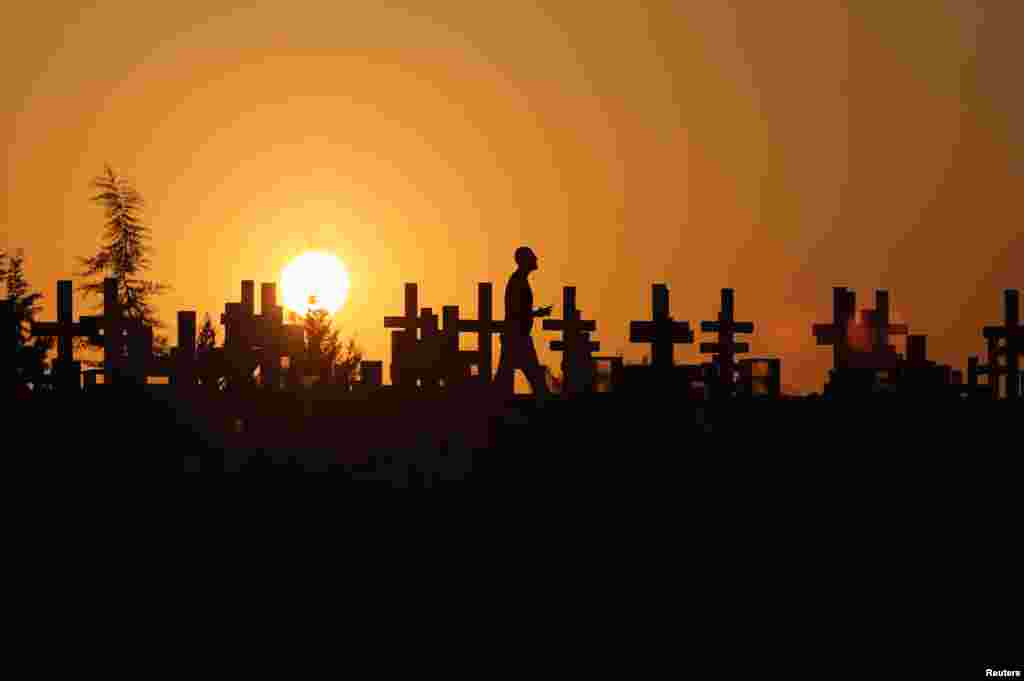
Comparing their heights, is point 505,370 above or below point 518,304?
below

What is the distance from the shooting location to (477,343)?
122 ft

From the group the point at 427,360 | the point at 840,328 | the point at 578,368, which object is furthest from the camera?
the point at 840,328

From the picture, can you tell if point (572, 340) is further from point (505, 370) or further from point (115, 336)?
point (115, 336)

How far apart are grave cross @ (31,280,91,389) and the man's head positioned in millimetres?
7388

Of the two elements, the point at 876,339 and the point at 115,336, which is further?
the point at 876,339

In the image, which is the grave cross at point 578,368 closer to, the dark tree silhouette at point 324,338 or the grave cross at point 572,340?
the grave cross at point 572,340

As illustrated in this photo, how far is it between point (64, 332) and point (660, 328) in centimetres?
931

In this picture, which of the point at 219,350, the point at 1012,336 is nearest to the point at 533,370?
the point at 219,350

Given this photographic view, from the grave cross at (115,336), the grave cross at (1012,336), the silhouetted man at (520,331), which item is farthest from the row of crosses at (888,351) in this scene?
the grave cross at (115,336)

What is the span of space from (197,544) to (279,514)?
1.60m

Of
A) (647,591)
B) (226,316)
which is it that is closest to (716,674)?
(647,591)

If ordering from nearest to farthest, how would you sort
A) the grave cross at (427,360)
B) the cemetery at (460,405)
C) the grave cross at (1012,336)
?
the cemetery at (460,405) < the grave cross at (427,360) < the grave cross at (1012,336)

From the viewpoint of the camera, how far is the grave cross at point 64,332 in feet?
115

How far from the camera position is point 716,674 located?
23859 millimetres
